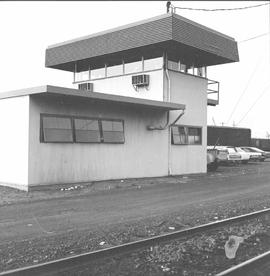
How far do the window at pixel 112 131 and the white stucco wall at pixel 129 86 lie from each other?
3.08 meters

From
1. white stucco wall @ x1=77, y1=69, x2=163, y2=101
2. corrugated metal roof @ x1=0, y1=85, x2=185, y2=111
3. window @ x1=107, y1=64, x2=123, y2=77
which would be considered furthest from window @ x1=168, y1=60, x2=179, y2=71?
window @ x1=107, y1=64, x2=123, y2=77

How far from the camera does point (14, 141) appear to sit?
48.9ft

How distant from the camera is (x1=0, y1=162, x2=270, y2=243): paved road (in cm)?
859

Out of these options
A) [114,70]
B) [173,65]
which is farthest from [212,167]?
[114,70]

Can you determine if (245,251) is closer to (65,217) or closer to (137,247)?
(137,247)

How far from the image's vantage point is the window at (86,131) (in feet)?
52.6

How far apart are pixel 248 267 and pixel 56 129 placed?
1106 centimetres

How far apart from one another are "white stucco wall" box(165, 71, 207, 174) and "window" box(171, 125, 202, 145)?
8.1 inches

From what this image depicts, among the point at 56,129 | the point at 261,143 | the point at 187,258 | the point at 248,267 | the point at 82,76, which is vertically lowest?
the point at 187,258

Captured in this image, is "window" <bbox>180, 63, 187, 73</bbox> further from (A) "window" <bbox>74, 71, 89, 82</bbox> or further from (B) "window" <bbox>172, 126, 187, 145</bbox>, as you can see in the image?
(A) "window" <bbox>74, 71, 89, 82</bbox>

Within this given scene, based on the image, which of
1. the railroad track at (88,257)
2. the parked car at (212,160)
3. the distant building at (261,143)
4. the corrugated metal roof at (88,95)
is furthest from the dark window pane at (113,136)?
the distant building at (261,143)

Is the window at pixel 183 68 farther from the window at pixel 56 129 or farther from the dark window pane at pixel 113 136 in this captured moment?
the window at pixel 56 129

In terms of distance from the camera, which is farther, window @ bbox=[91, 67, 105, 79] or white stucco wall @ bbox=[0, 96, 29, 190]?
window @ bbox=[91, 67, 105, 79]

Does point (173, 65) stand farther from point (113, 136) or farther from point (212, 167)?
point (212, 167)
